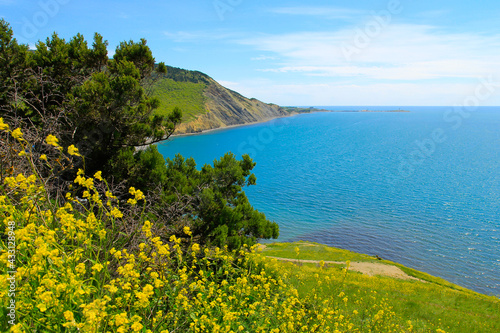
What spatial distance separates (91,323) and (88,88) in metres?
12.5

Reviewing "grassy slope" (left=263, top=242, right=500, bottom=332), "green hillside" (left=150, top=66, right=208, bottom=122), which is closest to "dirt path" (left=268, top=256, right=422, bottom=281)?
Answer: "grassy slope" (left=263, top=242, right=500, bottom=332)

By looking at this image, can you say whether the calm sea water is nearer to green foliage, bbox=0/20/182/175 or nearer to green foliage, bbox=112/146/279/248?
green foliage, bbox=112/146/279/248

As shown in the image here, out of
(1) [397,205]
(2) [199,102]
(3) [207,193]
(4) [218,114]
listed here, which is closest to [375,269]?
(3) [207,193]

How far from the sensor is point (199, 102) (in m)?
160

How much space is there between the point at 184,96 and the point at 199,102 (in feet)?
33.7

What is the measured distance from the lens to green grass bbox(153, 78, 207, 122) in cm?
14348

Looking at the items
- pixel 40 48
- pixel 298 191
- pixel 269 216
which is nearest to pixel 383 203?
pixel 298 191

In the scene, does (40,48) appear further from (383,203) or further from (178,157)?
(383,203)

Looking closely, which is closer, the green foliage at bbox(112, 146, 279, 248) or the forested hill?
the green foliage at bbox(112, 146, 279, 248)

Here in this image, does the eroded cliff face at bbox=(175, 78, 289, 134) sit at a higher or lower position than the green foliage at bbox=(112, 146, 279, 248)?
higher

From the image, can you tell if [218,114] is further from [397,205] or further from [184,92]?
[397,205]

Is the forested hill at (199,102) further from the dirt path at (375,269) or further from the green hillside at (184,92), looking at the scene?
the dirt path at (375,269)

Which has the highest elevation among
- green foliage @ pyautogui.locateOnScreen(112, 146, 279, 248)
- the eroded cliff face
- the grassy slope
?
the eroded cliff face

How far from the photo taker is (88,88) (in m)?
12.5
